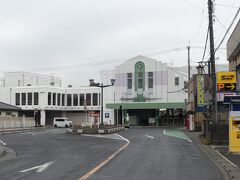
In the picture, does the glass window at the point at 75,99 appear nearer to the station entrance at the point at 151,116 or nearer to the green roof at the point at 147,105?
the station entrance at the point at 151,116

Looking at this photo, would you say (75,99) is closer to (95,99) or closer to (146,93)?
(95,99)

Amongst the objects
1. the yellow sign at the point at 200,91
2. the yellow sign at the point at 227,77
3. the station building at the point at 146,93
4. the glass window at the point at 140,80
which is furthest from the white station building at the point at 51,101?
the yellow sign at the point at 227,77

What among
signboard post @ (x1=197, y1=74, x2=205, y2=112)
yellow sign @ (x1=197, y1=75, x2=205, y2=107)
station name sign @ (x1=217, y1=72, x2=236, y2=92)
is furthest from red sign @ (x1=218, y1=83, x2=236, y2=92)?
yellow sign @ (x1=197, y1=75, x2=205, y2=107)

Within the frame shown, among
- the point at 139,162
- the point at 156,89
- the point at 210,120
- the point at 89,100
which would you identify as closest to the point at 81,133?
the point at 210,120

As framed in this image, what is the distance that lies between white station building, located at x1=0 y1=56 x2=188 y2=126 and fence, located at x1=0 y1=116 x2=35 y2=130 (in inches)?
398

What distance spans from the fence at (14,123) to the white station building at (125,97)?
33.2 ft

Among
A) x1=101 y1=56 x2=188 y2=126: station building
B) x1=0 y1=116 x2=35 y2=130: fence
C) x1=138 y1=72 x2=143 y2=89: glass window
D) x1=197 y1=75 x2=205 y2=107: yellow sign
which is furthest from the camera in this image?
x1=138 y1=72 x2=143 y2=89: glass window

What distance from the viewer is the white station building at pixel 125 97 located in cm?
7838

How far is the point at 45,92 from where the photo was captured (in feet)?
Answer: 277

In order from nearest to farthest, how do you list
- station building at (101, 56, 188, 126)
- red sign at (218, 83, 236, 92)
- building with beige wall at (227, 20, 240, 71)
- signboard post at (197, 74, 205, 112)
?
red sign at (218, 83, 236, 92)
building with beige wall at (227, 20, 240, 71)
signboard post at (197, 74, 205, 112)
station building at (101, 56, 188, 126)

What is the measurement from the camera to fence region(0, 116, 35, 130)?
57.3 m

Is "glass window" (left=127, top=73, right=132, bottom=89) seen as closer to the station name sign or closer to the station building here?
the station building

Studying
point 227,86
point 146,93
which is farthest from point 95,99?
point 227,86

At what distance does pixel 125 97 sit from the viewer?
267ft
